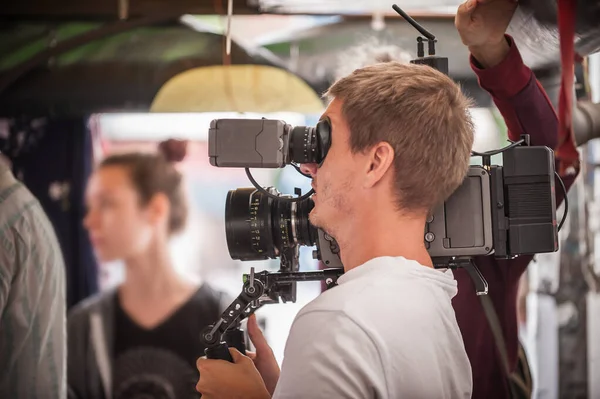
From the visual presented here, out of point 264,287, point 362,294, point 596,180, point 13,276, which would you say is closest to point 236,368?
point 264,287

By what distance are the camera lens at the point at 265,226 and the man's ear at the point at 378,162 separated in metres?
0.19

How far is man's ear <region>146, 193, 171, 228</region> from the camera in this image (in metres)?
2.09

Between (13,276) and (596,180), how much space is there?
1770mm

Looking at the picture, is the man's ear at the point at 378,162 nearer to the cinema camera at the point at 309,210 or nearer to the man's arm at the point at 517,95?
the cinema camera at the point at 309,210

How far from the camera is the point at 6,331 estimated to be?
1879 mm

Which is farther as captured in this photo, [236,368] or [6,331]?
[6,331]

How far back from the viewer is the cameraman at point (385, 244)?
85cm

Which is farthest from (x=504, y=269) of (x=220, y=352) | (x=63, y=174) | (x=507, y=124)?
(x=63, y=174)

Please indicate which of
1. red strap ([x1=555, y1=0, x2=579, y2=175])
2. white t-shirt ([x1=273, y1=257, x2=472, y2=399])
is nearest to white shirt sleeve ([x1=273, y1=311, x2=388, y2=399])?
white t-shirt ([x1=273, y1=257, x2=472, y2=399])

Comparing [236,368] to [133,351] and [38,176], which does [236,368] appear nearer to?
[133,351]

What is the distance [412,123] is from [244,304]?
0.44m

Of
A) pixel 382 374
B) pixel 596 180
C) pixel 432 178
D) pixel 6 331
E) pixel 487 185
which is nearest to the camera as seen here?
pixel 382 374

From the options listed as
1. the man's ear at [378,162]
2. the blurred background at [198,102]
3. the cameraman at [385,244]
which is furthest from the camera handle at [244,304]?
the blurred background at [198,102]

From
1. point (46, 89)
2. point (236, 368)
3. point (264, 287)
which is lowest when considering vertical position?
point (236, 368)
